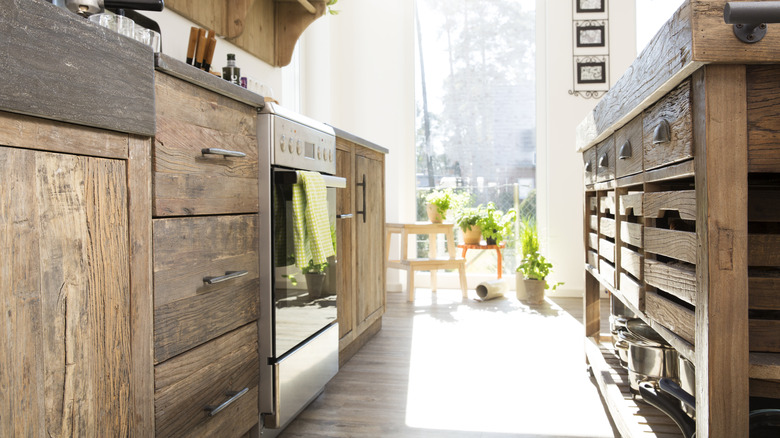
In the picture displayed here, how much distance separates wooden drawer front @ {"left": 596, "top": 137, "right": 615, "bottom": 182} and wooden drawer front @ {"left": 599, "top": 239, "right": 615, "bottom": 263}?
0.21 m

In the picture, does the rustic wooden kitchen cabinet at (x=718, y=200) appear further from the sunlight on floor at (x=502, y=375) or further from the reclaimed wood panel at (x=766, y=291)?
the sunlight on floor at (x=502, y=375)

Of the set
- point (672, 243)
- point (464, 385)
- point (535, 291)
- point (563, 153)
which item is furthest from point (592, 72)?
point (672, 243)

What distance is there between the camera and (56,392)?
0.86 metres

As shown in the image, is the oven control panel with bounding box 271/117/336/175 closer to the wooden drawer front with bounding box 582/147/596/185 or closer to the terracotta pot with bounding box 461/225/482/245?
the wooden drawer front with bounding box 582/147/596/185

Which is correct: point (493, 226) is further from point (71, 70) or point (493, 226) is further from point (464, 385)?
point (71, 70)

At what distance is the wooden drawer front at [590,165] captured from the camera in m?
2.10

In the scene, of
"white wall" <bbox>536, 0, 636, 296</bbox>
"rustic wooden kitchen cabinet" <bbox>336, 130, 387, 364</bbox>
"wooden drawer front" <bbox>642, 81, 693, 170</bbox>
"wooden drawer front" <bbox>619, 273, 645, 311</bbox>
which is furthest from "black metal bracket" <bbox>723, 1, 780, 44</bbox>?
"white wall" <bbox>536, 0, 636, 296</bbox>

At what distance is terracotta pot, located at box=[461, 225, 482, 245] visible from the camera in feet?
13.8

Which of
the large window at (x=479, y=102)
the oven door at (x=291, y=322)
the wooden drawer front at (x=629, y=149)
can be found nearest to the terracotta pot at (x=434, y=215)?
the large window at (x=479, y=102)

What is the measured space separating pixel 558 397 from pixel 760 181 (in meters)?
1.12

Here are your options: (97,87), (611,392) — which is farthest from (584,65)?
(97,87)

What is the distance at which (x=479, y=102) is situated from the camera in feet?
15.3

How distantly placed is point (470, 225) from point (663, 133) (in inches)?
123

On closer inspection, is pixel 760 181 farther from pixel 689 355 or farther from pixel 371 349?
pixel 371 349
